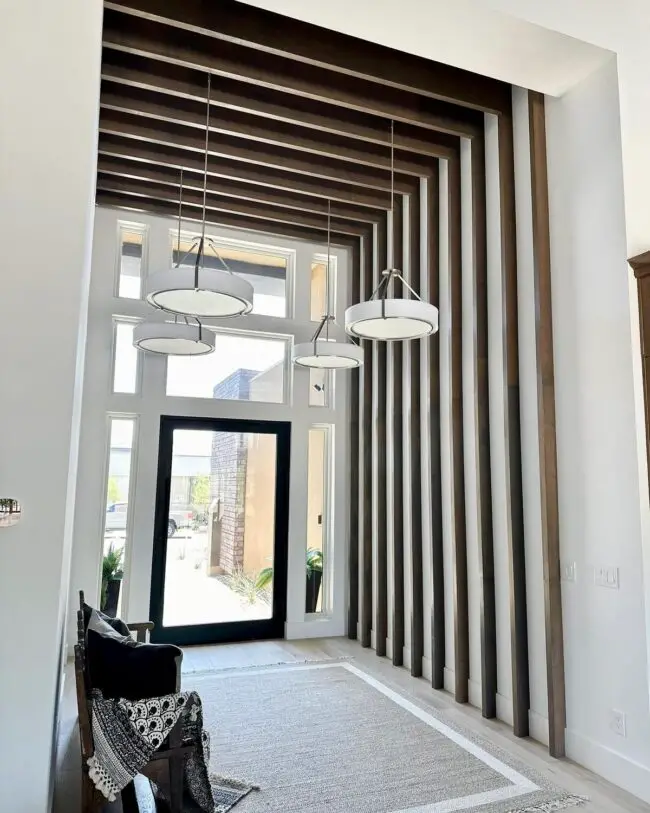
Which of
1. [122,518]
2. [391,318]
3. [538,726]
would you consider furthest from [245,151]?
[538,726]

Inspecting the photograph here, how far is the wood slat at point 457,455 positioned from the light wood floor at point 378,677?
320 mm

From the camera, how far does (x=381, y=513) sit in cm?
531

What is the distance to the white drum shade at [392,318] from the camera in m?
3.31

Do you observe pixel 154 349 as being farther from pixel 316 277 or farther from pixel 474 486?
pixel 474 486

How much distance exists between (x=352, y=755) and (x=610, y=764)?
4.41ft

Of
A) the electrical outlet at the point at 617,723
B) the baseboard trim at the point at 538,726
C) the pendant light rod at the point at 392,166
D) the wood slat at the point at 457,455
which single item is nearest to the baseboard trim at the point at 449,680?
the wood slat at the point at 457,455

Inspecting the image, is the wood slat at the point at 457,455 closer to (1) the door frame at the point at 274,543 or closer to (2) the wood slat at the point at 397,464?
(2) the wood slat at the point at 397,464

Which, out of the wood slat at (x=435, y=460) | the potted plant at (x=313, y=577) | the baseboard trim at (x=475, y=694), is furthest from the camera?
the potted plant at (x=313, y=577)

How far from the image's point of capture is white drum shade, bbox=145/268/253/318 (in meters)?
3.05

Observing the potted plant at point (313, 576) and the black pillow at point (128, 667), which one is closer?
the black pillow at point (128, 667)

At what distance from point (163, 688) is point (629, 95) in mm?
3790

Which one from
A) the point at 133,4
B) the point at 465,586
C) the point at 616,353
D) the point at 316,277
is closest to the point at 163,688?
the point at 465,586

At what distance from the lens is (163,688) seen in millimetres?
2635

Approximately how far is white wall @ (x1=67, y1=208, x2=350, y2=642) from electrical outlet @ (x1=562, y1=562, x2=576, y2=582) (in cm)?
287
